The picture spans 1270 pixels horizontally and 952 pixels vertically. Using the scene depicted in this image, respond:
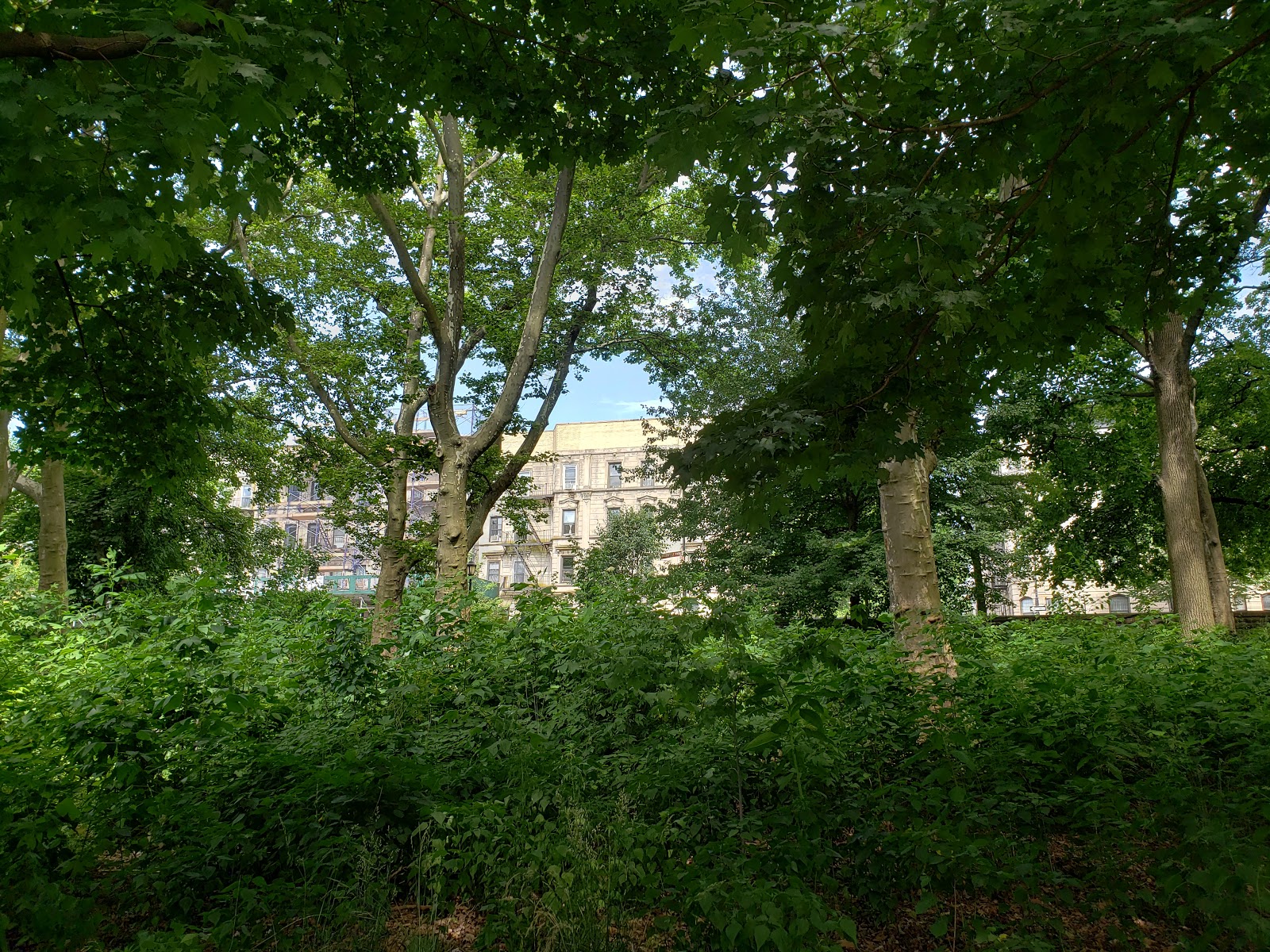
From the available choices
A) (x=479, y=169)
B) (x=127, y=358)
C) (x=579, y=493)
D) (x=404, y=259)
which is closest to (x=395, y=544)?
(x=404, y=259)

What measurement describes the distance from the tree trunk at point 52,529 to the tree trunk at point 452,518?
22.4ft

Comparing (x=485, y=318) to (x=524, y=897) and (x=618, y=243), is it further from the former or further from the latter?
(x=524, y=897)

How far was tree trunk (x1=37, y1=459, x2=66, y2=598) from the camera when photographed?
1342 centimetres

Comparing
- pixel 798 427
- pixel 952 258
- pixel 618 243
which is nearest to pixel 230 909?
pixel 798 427

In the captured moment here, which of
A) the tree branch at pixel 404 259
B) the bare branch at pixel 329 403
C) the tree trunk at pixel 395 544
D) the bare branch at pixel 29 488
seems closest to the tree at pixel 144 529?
the bare branch at pixel 29 488

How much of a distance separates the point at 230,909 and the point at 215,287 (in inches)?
200

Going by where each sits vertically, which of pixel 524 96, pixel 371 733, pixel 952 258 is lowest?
pixel 371 733

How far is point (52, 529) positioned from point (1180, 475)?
1999 centimetres

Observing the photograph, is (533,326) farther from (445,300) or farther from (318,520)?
(318,520)

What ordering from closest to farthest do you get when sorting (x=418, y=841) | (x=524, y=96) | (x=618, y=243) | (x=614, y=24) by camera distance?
(x=418, y=841) → (x=614, y=24) → (x=524, y=96) → (x=618, y=243)

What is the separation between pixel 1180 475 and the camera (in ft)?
43.9

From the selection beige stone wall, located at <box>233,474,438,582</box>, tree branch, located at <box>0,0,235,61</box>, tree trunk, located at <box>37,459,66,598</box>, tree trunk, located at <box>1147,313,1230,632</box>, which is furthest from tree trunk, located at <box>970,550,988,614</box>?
beige stone wall, located at <box>233,474,438,582</box>

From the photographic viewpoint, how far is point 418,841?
5.23 m

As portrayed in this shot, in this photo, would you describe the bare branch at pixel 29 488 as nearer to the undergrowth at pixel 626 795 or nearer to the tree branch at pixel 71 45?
the undergrowth at pixel 626 795
